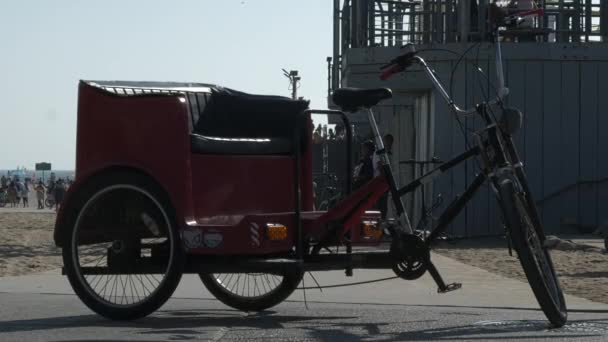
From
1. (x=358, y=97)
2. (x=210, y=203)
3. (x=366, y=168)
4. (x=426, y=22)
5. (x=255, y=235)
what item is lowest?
(x=255, y=235)

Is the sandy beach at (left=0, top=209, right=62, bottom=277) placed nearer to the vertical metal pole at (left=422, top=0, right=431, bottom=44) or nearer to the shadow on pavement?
the shadow on pavement

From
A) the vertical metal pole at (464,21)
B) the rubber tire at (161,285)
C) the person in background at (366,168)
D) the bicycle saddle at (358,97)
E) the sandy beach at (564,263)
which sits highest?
the vertical metal pole at (464,21)

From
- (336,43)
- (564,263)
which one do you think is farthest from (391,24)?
(564,263)

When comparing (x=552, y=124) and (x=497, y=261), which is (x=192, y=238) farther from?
(x=552, y=124)

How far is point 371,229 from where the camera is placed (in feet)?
25.0

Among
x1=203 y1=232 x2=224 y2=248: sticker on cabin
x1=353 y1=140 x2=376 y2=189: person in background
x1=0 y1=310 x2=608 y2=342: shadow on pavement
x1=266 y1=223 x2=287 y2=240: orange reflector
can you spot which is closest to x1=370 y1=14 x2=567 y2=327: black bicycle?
x1=0 y1=310 x2=608 y2=342: shadow on pavement

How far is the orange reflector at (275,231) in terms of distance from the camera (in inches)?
284

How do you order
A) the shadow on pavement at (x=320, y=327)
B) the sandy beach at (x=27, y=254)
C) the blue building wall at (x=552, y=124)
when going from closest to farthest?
the shadow on pavement at (x=320, y=327) → the sandy beach at (x=27, y=254) → the blue building wall at (x=552, y=124)

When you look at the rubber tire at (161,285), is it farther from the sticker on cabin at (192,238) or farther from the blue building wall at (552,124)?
the blue building wall at (552,124)

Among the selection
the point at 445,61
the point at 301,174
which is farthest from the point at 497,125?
the point at 445,61

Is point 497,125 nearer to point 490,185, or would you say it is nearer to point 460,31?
point 490,185

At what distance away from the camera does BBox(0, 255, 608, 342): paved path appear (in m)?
6.70

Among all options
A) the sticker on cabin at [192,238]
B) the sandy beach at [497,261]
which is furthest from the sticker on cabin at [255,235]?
the sandy beach at [497,261]

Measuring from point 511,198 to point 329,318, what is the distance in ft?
4.78
